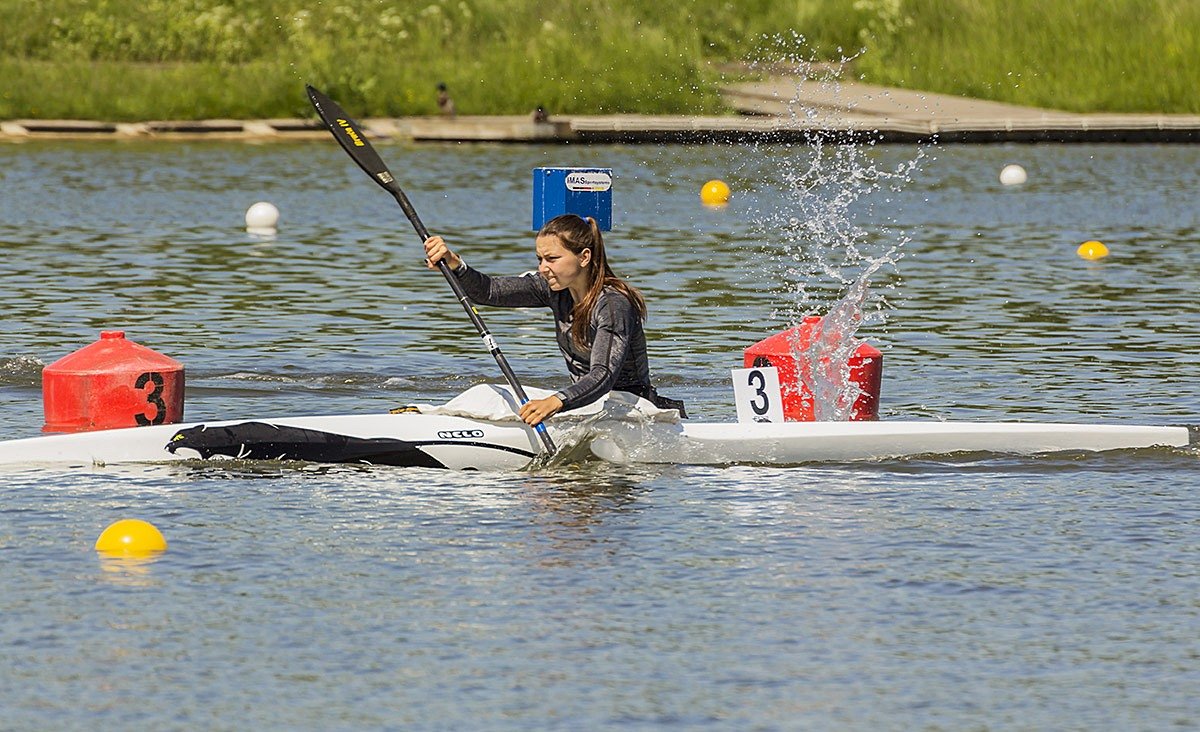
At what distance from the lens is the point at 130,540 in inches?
350

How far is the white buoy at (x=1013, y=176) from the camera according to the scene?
1252 inches

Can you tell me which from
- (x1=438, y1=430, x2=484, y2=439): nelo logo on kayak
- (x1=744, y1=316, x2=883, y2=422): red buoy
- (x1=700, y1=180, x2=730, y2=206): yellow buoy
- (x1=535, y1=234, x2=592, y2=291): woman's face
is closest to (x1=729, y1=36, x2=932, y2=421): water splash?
(x1=744, y1=316, x2=883, y2=422): red buoy

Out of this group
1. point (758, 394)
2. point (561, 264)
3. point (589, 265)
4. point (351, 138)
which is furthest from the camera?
point (351, 138)

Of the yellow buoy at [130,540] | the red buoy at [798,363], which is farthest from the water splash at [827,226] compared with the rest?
the yellow buoy at [130,540]

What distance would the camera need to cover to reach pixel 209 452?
10.8 metres

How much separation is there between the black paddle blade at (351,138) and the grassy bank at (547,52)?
94.8 feet

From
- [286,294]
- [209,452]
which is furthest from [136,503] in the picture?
[286,294]

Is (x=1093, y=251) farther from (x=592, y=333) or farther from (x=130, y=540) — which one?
(x=130, y=540)

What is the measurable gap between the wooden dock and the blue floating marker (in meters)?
21.6

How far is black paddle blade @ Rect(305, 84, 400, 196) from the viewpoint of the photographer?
12477 millimetres

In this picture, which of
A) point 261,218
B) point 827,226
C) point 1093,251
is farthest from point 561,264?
point 827,226

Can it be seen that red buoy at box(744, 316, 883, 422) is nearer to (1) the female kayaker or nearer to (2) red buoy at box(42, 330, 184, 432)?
(1) the female kayaker

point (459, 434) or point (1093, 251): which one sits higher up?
point (459, 434)

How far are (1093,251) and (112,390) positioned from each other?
13.8m
